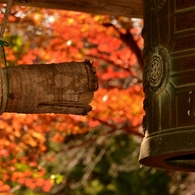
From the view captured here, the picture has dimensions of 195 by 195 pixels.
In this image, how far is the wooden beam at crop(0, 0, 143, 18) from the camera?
5410mm

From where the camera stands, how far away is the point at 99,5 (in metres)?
5.57

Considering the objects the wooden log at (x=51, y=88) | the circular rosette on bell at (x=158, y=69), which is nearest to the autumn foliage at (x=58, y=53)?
the wooden log at (x=51, y=88)

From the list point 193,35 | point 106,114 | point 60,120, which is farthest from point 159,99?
point 60,120

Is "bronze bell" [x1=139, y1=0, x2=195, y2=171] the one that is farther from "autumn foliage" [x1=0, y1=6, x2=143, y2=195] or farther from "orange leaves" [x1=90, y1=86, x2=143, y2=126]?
"orange leaves" [x1=90, y1=86, x2=143, y2=126]

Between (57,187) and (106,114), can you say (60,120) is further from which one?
(57,187)

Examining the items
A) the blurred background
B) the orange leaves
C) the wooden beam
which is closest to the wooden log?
the wooden beam

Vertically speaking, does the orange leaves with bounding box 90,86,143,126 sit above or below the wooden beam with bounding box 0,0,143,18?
below

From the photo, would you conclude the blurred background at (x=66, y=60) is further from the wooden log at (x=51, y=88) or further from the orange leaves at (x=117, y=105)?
the wooden log at (x=51, y=88)

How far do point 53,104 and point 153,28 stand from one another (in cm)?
73

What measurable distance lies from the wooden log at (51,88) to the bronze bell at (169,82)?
0.36m

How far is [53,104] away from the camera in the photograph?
4047 millimetres

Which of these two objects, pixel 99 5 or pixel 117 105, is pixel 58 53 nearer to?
pixel 117 105

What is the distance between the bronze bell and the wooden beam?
1374 mm

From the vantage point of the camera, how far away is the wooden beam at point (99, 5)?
17.7ft
